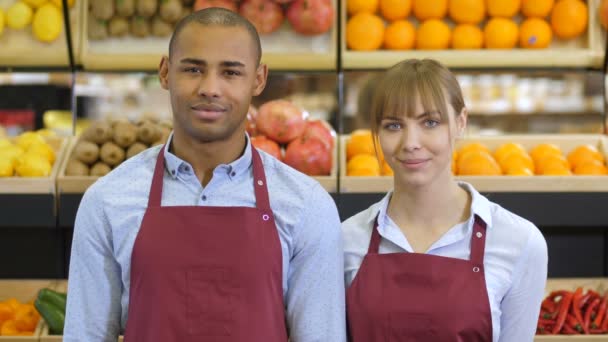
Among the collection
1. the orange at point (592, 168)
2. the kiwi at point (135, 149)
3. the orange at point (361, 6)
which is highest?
the orange at point (361, 6)

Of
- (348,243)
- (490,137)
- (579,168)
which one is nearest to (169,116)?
(490,137)

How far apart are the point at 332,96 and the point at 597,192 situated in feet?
3.93

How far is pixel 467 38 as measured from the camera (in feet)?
13.2

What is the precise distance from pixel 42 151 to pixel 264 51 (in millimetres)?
1058

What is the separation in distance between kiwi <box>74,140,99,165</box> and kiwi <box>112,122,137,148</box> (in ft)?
0.28

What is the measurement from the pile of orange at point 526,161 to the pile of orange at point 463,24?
22.0 inches

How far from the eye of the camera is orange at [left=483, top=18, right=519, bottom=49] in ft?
13.2

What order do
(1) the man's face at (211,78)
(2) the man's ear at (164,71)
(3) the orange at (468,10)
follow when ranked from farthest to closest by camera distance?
(3) the orange at (468,10) < (2) the man's ear at (164,71) < (1) the man's face at (211,78)

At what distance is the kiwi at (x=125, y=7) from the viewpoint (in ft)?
13.1

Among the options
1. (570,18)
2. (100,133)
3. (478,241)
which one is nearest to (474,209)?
(478,241)

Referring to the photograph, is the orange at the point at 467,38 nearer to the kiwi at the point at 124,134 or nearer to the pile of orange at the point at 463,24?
the pile of orange at the point at 463,24

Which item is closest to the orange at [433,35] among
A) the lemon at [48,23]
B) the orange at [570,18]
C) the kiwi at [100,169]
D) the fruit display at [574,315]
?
the orange at [570,18]

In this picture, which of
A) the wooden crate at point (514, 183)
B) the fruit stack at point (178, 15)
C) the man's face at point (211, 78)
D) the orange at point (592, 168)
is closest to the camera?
the man's face at point (211, 78)

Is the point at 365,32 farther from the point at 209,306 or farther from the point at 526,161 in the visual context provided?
the point at 209,306
